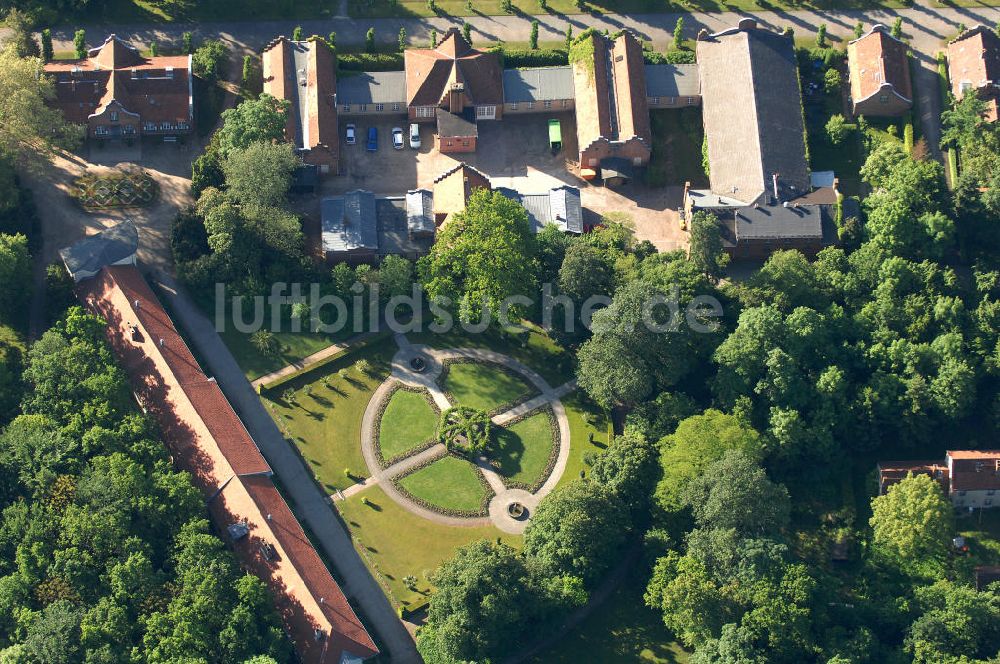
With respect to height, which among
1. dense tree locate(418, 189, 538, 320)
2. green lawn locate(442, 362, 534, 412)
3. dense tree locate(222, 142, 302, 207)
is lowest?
green lawn locate(442, 362, 534, 412)

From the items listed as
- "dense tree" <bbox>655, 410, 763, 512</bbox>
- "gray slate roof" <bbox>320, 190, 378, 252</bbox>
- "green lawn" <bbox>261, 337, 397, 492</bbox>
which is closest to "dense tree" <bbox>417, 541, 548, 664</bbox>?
"dense tree" <bbox>655, 410, 763, 512</bbox>

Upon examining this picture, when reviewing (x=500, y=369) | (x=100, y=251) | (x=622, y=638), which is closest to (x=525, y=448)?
(x=500, y=369)

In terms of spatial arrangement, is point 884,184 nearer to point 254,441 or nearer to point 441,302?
point 441,302

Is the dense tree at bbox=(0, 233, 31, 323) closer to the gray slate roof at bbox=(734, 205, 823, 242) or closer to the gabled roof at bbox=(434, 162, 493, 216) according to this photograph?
the gabled roof at bbox=(434, 162, 493, 216)

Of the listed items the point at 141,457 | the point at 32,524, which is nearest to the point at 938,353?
the point at 141,457

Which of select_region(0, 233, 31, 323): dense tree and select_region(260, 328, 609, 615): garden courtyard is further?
select_region(0, 233, 31, 323): dense tree

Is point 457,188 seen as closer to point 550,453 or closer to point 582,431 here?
point 582,431
